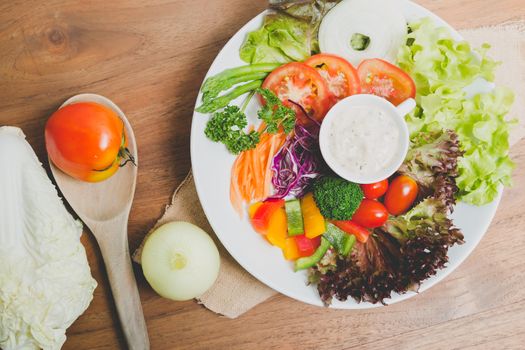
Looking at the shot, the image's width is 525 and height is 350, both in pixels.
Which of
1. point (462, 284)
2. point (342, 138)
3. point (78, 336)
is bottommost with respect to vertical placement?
point (78, 336)

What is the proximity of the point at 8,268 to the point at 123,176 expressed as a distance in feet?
2.05

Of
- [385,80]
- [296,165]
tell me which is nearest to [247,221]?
[296,165]

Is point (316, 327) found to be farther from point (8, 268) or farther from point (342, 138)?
point (8, 268)

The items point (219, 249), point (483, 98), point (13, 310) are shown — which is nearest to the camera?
point (13, 310)

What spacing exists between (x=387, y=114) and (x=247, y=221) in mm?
800

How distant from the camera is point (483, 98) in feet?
7.64

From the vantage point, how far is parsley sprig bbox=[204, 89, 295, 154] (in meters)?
2.28

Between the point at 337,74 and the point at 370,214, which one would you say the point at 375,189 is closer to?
the point at 370,214

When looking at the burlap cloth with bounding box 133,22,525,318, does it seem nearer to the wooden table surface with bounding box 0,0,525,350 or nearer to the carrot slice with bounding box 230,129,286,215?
the wooden table surface with bounding box 0,0,525,350

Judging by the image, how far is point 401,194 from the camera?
2.38 m

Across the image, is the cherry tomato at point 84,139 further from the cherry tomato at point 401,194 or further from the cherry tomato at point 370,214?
the cherry tomato at point 401,194

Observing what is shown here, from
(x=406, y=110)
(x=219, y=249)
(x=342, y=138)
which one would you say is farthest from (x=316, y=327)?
(x=406, y=110)

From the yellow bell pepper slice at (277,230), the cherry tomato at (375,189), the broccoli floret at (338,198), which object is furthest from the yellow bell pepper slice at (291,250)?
the cherry tomato at (375,189)

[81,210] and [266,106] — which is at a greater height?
[266,106]
